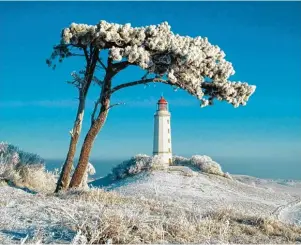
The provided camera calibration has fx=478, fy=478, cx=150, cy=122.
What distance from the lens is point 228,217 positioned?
922 cm

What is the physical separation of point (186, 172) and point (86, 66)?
10976mm

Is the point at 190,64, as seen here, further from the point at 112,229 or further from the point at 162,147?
the point at 162,147

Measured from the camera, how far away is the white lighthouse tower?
36.6 m

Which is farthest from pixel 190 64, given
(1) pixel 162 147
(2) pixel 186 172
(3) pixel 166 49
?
(1) pixel 162 147

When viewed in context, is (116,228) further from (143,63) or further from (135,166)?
(135,166)

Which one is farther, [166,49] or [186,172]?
[186,172]

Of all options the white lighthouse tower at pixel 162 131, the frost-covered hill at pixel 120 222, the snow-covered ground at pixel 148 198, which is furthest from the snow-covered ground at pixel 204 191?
the white lighthouse tower at pixel 162 131

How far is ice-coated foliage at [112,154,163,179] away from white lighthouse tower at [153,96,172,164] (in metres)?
9.98

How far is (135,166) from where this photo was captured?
25188 millimetres

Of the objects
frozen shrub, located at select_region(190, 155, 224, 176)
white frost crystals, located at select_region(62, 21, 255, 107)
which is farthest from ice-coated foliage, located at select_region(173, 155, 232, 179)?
white frost crystals, located at select_region(62, 21, 255, 107)

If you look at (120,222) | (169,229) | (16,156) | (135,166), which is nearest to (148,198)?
(16,156)

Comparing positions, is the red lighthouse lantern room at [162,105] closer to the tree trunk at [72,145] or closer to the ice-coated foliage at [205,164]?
the ice-coated foliage at [205,164]

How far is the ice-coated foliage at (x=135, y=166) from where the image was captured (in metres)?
25.0

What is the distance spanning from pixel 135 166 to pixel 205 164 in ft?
14.9
